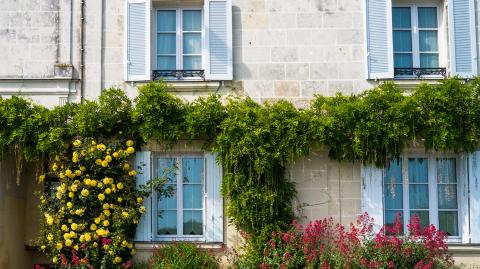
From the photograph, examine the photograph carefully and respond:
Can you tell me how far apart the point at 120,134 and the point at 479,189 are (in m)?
5.60

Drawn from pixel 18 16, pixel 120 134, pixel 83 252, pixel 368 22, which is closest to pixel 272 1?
pixel 368 22

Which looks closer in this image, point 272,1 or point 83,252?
point 83,252

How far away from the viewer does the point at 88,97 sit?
35.4ft

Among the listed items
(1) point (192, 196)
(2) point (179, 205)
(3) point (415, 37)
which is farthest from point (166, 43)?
(3) point (415, 37)

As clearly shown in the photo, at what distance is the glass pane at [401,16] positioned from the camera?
11.1 m

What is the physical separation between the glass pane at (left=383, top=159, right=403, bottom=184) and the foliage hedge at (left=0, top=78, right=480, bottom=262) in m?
0.33

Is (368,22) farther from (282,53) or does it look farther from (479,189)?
(479,189)

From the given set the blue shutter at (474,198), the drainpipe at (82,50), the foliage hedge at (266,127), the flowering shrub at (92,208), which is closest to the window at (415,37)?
the foliage hedge at (266,127)

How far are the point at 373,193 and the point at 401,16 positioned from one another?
2.96 metres

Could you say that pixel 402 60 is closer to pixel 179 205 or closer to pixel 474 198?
pixel 474 198

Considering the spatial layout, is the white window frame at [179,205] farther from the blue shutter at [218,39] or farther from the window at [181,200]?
the blue shutter at [218,39]

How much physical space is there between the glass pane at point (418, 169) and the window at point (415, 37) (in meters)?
1.38

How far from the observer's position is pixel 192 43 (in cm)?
1110

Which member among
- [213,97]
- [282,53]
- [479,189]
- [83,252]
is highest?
[282,53]
